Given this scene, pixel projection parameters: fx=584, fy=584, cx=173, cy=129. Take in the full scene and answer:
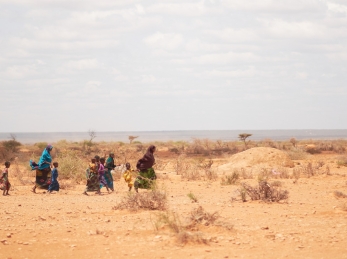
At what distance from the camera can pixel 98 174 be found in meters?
18.7

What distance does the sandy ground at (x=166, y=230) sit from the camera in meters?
9.39

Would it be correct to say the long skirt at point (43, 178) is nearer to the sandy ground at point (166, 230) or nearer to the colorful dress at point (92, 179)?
the colorful dress at point (92, 179)

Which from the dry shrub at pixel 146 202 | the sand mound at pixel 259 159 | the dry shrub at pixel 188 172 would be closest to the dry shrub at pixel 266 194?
the dry shrub at pixel 146 202

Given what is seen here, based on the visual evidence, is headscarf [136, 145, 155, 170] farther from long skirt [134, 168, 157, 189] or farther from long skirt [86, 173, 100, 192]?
long skirt [86, 173, 100, 192]

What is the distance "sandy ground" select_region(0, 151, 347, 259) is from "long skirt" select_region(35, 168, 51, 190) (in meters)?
2.31

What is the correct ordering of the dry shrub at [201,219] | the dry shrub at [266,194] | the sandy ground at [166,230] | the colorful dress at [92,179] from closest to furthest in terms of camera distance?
the sandy ground at [166,230] → the dry shrub at [201,219] → the dry shrub at [266,194] → the colorful dress at [92,179]

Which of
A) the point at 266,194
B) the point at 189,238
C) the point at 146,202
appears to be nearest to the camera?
the point at 189,238

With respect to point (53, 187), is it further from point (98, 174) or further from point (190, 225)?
point (190, 225)

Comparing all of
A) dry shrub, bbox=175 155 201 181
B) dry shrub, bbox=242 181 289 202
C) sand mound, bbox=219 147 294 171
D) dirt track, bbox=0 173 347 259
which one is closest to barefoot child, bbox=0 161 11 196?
dirt track, bbox=0 173 347 259

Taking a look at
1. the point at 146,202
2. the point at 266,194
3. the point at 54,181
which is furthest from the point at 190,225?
the point at 54,181

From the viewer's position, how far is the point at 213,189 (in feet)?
65.1

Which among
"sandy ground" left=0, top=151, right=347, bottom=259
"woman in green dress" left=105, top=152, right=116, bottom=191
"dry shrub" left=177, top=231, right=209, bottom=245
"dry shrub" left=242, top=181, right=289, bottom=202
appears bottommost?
"sandy ground" left=0, top=151, right=347, bottom=259

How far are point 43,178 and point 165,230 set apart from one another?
976 cm

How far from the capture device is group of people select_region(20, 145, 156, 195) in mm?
18062
